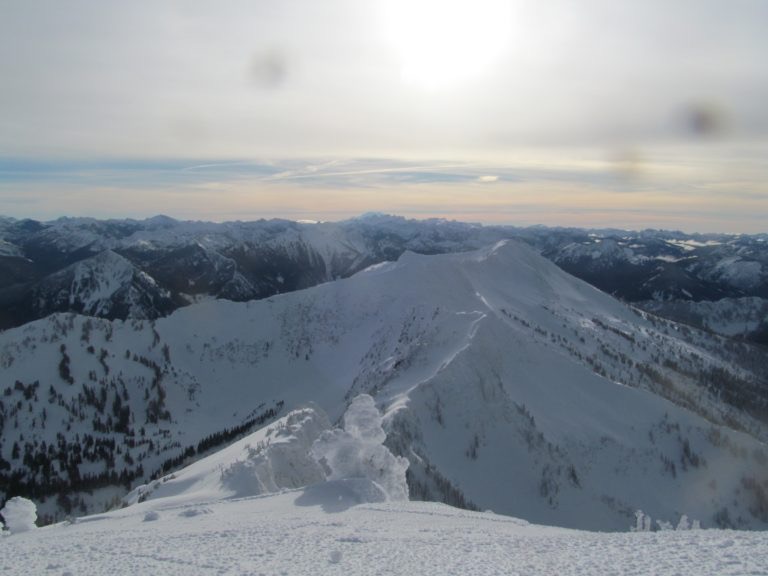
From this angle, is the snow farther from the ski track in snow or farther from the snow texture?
the ski track in snow

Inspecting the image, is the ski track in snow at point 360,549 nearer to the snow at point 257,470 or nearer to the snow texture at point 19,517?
the snow texture at point 19,517

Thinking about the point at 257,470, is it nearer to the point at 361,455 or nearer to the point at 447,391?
the point at 361,455

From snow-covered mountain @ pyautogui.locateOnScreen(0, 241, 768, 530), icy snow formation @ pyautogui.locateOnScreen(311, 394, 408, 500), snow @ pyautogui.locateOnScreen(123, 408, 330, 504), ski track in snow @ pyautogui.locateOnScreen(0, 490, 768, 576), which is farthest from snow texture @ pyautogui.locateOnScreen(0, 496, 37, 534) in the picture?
snow-covered mountain @ pyautogui.locateOnScreen(0, 241, 768, 530)

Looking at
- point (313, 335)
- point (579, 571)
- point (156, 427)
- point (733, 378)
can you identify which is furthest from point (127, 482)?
point (733, 378)

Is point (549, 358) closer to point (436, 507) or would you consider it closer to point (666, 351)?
point (436, 507)

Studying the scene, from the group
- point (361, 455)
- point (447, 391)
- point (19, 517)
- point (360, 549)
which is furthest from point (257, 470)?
point (447, 391)

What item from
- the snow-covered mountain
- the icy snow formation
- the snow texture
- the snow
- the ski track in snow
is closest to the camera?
the ski track in snow
